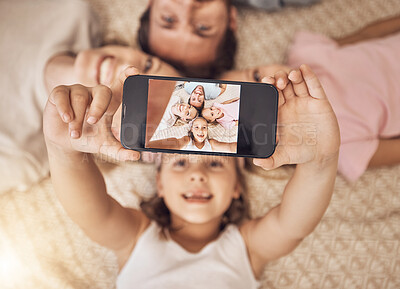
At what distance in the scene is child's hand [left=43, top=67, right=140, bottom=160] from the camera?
1.65 feet

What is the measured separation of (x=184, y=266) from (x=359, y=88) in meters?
0.65

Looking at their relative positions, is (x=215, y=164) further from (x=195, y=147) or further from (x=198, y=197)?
(x=195, y=147)

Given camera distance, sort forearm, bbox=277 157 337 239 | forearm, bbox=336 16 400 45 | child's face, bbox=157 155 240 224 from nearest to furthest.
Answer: forearm, bbox=277 157 337 239, child's face, bbox=157 155 240 224, forearm, bbox=336 16 400 45

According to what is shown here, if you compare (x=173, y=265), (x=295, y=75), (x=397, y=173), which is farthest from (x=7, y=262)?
(x=397, y=173)

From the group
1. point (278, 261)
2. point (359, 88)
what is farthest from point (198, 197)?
point (359, 88)

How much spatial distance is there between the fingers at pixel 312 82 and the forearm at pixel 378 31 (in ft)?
1.90

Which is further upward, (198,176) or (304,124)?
(304,124)

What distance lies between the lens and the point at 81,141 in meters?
0.54

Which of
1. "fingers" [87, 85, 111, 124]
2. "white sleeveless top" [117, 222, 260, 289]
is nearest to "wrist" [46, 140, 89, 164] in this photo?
"fingers" [87, 85, 111, 124]

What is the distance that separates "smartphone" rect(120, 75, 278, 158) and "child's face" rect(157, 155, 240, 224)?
290 mm

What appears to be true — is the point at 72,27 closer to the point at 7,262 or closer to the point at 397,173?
the point at 7,262

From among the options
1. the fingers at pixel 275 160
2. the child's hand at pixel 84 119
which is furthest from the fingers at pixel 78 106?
the fingers at pixel 275 160

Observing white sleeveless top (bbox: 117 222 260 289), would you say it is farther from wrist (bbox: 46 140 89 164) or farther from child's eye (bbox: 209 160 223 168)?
wrist (bbox: 46 140 89 164)

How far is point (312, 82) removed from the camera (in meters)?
0.55
